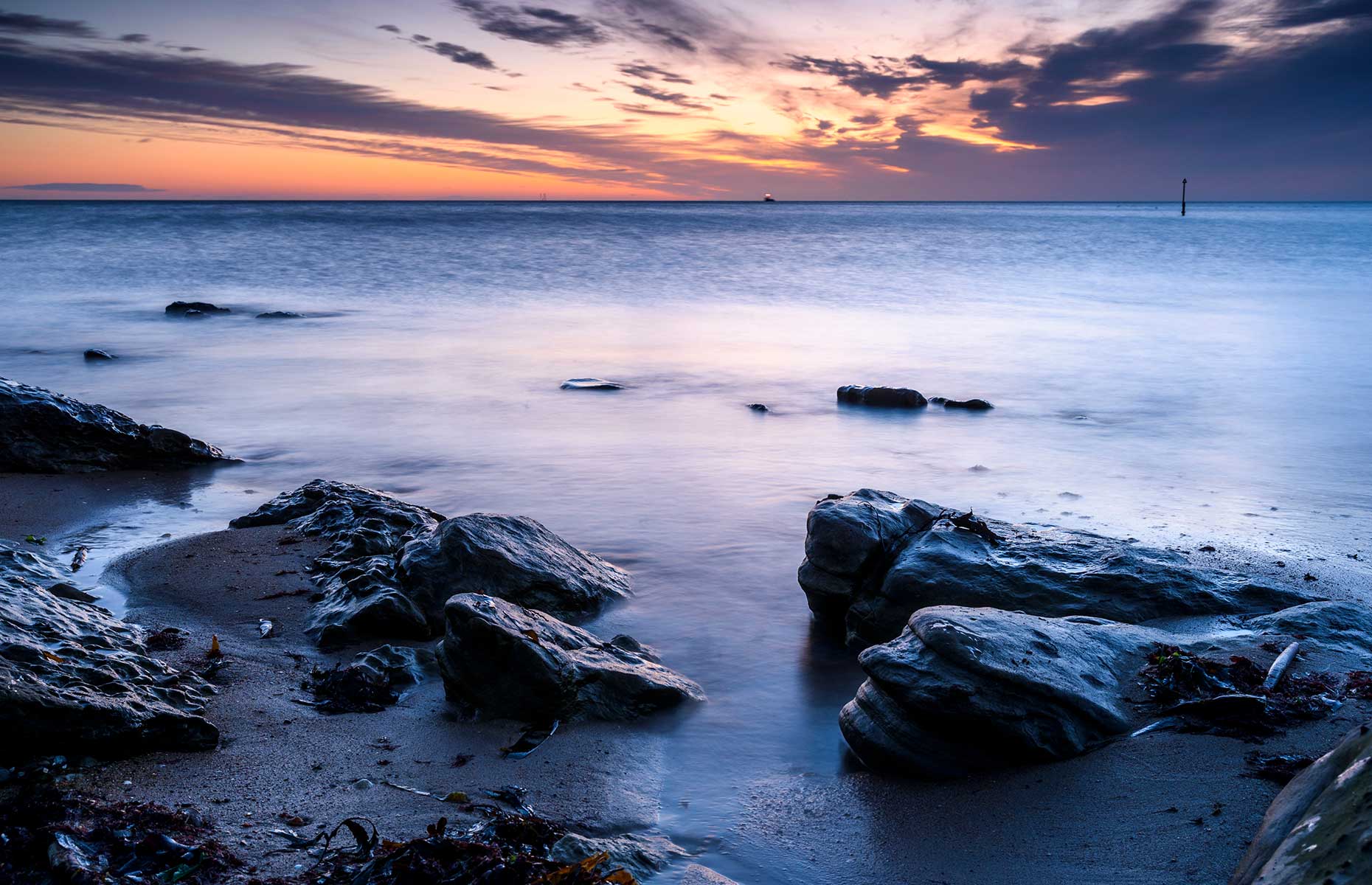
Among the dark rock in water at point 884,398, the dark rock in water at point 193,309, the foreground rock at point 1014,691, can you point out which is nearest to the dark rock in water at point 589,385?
the dark rock in water at point 884,398

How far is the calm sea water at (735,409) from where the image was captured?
6.87m

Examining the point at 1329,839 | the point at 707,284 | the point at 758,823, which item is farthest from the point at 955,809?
the point at 707,284

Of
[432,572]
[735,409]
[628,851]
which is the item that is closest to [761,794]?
[628,851]

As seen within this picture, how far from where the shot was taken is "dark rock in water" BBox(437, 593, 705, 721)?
447 cm

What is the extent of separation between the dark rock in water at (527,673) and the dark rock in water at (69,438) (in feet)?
18.3

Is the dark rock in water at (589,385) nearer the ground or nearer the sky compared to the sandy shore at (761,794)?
nearer the sky

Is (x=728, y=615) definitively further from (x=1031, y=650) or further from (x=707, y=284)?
(x=707, y=284)

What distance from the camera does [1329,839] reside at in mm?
2393

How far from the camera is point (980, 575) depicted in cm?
550

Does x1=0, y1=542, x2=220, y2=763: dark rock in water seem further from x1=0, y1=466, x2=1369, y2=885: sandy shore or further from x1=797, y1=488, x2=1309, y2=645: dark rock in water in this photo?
x1=797, y1=488, x2=1309, y2=645: dark rock in water

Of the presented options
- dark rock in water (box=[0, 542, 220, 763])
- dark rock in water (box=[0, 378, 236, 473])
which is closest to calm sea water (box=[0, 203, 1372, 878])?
dark rock in water (box=[0, 378, 236, 473])

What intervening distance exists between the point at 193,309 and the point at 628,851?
22.7m

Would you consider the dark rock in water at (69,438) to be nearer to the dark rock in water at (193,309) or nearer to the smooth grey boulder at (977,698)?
the smooth grey boulder at (977,698)

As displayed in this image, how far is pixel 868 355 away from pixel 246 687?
14.8 m
